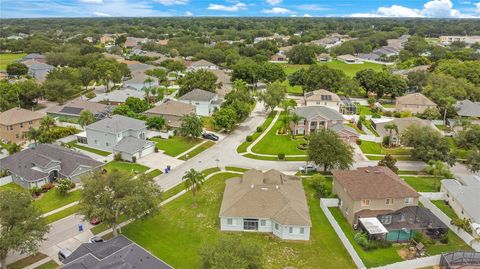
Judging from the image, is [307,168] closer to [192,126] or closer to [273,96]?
[192,126]

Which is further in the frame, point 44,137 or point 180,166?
point 44,137

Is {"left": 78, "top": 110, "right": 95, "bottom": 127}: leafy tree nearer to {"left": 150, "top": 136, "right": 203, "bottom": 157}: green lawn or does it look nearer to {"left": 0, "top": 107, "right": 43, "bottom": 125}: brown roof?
{"left": 0, "top": 107, "right": 43, "bottom": 125}: brown roof

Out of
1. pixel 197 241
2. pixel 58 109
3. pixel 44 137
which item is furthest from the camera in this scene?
pixel 58 109

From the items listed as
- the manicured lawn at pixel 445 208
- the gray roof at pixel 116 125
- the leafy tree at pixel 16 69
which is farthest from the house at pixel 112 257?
the leafy tree at pixel 16 69

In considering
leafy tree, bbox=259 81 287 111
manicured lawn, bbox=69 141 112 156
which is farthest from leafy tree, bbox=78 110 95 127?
leafy tree, bbox=259 81 287 111

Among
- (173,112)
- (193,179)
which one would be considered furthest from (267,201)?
(173,112)

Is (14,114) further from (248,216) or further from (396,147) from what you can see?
(396,147)

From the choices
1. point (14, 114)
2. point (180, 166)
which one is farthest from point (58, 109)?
point (180, 166)
